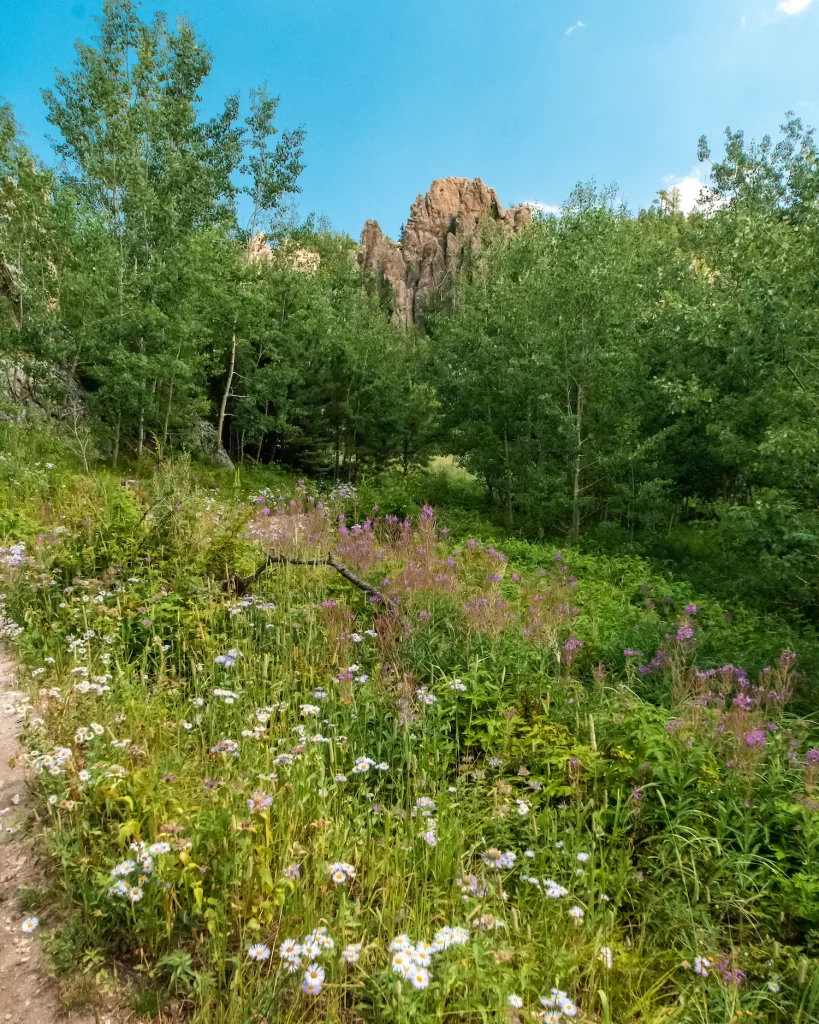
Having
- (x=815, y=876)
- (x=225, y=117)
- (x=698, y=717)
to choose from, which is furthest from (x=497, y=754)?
(x=225, y=117)

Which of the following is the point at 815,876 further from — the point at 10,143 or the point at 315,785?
the point at 10,143

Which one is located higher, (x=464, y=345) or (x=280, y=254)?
(x=280, y=254)

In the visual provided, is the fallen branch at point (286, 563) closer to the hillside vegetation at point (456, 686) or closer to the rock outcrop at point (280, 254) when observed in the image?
the hillside vegetation at point (456, 686)

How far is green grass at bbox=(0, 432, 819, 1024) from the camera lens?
2.10 meters

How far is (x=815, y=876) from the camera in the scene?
2576 mm

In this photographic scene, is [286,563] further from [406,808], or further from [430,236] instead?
[430,236]

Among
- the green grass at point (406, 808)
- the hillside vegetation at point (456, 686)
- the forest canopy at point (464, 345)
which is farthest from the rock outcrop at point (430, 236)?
the green grass at point (406, 808)

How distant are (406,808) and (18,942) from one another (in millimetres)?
1614

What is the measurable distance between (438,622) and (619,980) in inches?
111

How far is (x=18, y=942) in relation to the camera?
7.36 ft

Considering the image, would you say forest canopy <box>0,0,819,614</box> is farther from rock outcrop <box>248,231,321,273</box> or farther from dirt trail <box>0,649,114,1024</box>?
dirt trail <box>0,649,114,1024</box>

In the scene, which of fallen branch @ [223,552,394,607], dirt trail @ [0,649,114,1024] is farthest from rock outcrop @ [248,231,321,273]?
dirt trail @ [0,649,114,1024]

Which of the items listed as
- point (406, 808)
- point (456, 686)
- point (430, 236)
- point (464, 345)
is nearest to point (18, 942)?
point (406, 808)

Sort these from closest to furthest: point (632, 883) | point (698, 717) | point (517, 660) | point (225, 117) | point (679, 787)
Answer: point (632, 883) → point (679, 787) → point (698, 717) → point (517, 660) → point (225, 117)
